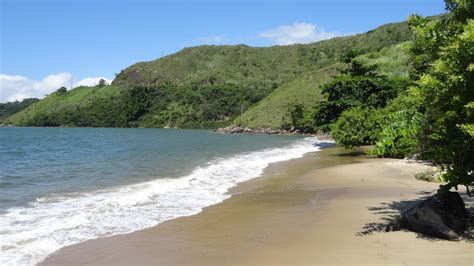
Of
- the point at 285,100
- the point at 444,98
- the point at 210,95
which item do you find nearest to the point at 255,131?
the point at 285,100

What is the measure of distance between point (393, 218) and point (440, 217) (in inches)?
86.8

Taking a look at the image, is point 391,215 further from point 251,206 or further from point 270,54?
point 270,54

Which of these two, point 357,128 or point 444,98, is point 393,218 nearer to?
point 444,98

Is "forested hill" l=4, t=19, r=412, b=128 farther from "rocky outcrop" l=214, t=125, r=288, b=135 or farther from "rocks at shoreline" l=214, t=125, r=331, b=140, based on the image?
"rocks at shoreline" l=214, t=125, r=331, b=140

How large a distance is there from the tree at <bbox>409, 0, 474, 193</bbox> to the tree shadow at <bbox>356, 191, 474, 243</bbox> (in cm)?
110

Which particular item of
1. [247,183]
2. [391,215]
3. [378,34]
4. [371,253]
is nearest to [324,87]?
[247,183]

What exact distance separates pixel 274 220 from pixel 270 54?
190m

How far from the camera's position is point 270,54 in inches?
7800

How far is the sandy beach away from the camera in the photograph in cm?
868

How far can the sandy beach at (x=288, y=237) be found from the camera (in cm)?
868

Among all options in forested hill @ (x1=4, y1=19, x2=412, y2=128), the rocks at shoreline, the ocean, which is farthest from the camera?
forested hill @ (x1=4, y1=19, x2=412, y2=128)

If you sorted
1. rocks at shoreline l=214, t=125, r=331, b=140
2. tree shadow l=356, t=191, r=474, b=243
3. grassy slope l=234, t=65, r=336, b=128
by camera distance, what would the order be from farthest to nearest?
grassy slope l=234, t=65, r=336, b=128, rocks at shoreline l=214, t=125, r=331, b=140, tree shadow l=356, t=191, r=474, b=243

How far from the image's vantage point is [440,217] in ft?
31.2

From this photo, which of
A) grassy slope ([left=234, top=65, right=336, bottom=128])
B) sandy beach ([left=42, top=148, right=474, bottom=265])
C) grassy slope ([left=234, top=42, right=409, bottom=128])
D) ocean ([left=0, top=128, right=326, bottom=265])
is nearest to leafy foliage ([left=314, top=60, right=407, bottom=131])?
ocean ([left=0, top=128, right=326, bottom=265])
